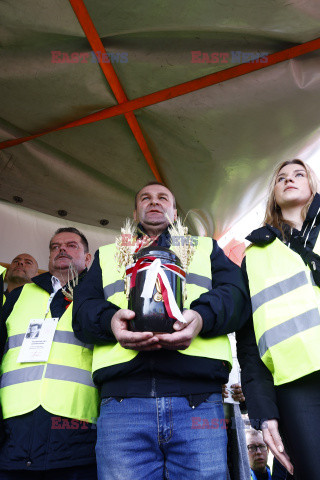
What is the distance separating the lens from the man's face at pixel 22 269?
159 inches

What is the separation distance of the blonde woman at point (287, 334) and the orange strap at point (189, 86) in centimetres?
121

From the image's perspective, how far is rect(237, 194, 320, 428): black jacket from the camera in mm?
1581

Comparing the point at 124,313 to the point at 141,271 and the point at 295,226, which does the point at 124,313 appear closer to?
the point at 141,271

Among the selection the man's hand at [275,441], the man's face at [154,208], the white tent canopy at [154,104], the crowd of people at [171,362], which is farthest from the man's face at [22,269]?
the man's hand at [275,441]

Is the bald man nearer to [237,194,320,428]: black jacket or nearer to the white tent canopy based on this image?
the white tent canopy

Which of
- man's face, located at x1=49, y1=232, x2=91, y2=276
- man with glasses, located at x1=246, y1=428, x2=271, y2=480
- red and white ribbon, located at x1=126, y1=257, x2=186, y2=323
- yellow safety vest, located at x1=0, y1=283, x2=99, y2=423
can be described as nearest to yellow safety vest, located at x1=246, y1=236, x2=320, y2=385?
red and white ribbon, located at x1=126, y1=257, x2=186, y2=323

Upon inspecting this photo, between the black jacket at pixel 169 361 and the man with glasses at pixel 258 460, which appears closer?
the black jacket at pixel 169 361

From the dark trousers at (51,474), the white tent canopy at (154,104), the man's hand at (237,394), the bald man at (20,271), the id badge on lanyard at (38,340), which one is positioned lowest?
the dark trousers at (51,474)

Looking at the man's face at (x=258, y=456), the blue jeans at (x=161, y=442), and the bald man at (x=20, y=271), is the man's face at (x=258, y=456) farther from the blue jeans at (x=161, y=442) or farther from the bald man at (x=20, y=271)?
the blue jeans at (x=161, y=442)

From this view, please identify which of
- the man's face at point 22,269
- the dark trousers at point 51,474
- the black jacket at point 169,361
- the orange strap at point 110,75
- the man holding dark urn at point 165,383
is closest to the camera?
the man holding dark urn at point 165,383

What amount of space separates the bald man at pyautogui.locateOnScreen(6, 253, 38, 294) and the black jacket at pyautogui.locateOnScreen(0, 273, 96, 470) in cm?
227

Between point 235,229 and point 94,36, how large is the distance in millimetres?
2446

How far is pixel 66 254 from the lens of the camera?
271 cm

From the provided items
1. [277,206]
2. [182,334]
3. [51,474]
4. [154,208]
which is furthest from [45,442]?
[277,206]
